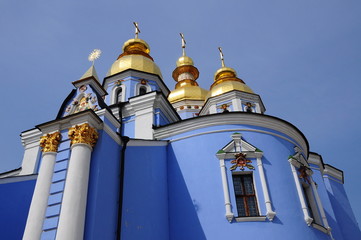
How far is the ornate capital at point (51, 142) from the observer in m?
8.01

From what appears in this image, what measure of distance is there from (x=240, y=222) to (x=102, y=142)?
4.21 m

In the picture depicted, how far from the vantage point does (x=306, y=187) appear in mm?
11008

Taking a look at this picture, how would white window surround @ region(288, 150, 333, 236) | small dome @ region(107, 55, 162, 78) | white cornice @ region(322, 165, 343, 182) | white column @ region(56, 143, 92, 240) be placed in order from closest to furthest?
white column @ region(56, 143, 92, 240) < white window surround @ region(288, 150, 333, 236) < small dome @ region(107, 55, 162, 78) < white cornice @ region(322, 165, 343, 182)

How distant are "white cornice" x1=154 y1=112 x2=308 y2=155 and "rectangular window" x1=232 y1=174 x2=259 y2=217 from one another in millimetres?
1820

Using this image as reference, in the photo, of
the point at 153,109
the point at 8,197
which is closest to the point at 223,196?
the point at 153,109

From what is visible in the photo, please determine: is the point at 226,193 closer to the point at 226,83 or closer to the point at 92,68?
the point at 92,68

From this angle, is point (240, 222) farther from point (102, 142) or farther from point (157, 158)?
point (102, 142)

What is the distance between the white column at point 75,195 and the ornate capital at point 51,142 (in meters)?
0.54

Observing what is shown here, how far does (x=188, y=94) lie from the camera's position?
21.9m

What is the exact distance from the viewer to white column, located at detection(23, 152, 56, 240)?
22.7ft

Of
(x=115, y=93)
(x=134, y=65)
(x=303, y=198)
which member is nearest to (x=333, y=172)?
(x=303, y=198)

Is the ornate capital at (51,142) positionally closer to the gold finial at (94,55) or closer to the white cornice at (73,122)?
the white cornice at (73,122)

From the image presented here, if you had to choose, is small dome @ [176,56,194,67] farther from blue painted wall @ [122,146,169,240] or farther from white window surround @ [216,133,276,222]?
blue painted wall @ [122,146,169,240]

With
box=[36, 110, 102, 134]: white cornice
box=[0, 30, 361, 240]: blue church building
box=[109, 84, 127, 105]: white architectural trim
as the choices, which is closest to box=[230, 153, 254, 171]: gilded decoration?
box=[0, 30, 361, 240]: blue church building
